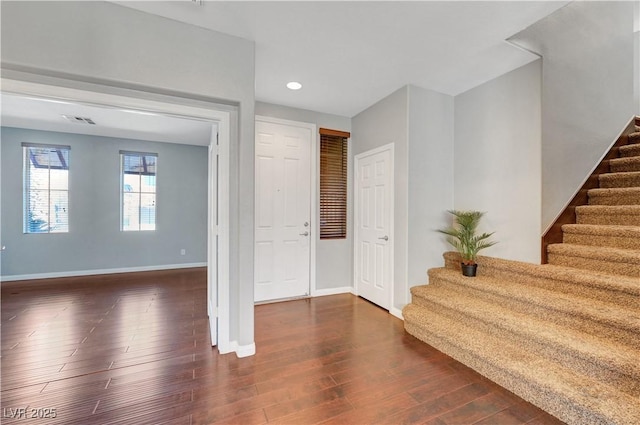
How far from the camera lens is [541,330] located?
2006 mm

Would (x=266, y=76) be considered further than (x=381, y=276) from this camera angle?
No

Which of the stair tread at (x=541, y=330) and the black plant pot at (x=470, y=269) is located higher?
the black plant pot at (x=470, y=269)

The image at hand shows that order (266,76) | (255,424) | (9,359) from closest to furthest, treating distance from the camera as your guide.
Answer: (255,424), (9,359), (266,76)

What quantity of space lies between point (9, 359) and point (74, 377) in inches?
30.0

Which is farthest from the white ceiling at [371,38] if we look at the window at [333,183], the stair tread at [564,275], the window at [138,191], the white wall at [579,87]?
the window at [138,191]

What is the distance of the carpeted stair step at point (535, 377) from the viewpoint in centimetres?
148

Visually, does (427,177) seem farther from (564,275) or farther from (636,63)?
(636,63)

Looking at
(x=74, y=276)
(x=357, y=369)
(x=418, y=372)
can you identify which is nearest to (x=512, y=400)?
(x=418, y=372)

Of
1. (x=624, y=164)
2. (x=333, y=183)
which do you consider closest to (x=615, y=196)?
(x=624, y=164)

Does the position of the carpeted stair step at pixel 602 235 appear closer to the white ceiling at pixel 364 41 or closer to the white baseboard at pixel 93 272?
the white ceiling at pixel 364 41

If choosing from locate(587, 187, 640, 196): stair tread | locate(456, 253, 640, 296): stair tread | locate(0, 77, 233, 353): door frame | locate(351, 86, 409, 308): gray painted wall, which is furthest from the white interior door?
locate(587, 187, 640, 196): stair tread

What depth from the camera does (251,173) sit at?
2.34 meters

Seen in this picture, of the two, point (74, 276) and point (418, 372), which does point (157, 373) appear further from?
point (74, 276)

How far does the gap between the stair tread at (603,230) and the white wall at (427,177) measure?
1.18m
